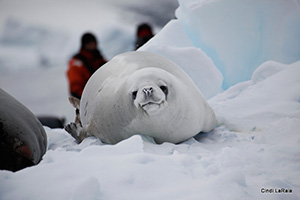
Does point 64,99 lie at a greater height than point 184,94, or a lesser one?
lesser

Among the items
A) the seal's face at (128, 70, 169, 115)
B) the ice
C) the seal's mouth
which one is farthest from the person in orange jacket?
the seal's mouth

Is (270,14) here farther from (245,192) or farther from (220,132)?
(245,192)

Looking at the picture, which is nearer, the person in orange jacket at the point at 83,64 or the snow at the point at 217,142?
the snow at the point at 217,142

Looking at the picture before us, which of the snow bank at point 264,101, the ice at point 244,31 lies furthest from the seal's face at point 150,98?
the ice at point 244,31

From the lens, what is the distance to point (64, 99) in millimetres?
6625

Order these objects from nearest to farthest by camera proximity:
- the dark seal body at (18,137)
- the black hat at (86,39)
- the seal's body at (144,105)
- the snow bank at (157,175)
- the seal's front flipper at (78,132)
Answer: the snow bank at (157,175) < the dark seal body at (18,137) < the seal's body at (144,105) < the seal's front flipper at (78,132) < the black hat at (86,39)

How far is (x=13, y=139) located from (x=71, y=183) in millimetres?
719

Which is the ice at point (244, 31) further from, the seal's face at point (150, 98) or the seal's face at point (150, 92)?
the seal's face at point (150, 98)

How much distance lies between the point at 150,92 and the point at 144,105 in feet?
0.33

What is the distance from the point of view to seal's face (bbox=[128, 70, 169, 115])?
196cm

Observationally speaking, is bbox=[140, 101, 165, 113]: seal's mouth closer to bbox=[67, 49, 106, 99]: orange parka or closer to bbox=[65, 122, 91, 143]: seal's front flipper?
bbox=[65, 122, 91, 143]: seal's front flipper

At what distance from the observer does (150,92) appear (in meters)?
1.94

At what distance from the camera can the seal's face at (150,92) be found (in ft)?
6.42

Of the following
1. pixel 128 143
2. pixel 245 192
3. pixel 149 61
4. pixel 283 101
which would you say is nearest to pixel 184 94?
pixel 149 61
